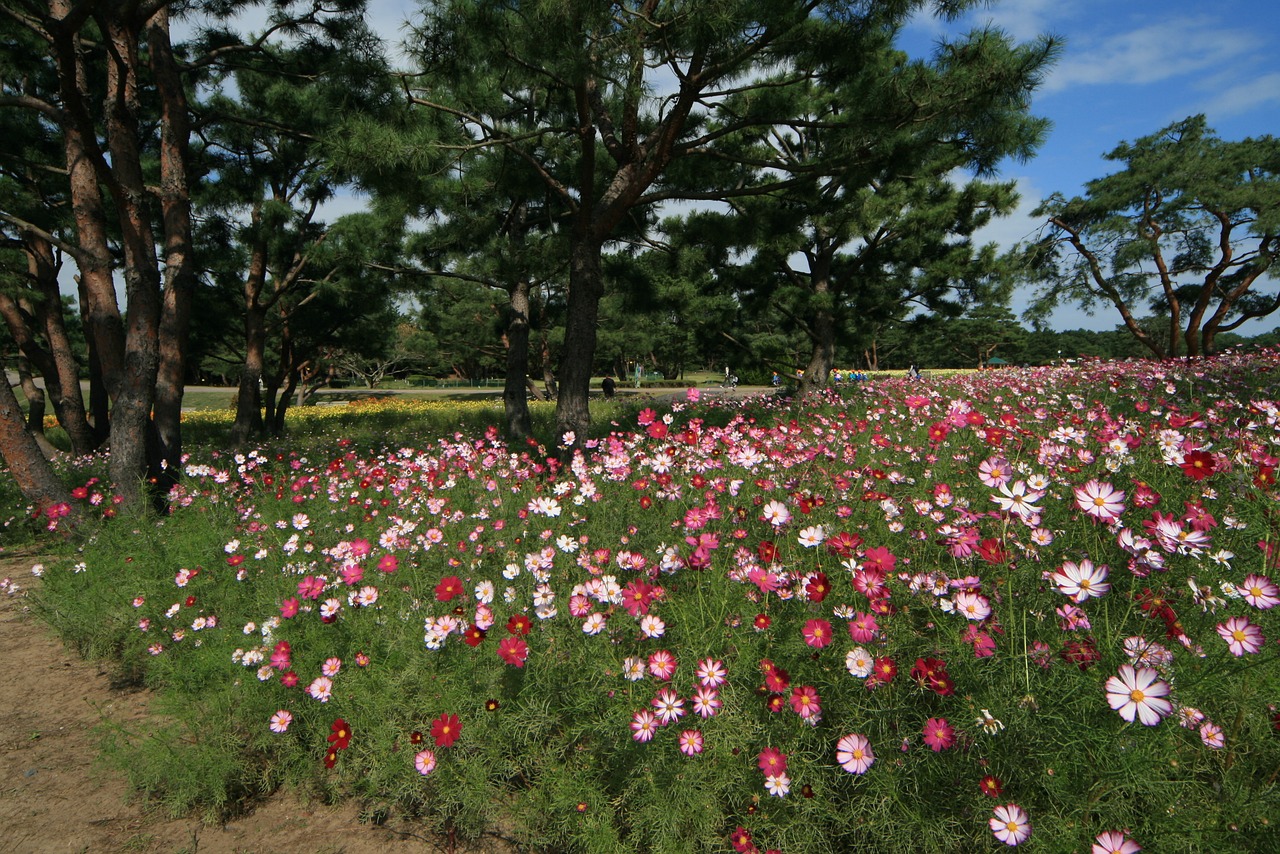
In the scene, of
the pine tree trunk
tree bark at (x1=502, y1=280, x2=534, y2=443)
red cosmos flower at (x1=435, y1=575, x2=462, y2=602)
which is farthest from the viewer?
tree bark at (x1=502, y1=280, x2=534, y2=443)

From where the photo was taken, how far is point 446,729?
1.66m

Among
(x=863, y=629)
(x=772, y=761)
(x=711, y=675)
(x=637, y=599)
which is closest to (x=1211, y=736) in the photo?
(x=863, y=629)

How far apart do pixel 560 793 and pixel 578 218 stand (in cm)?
521

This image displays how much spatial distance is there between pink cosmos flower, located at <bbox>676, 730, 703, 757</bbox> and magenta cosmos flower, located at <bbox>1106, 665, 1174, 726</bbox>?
889 mm

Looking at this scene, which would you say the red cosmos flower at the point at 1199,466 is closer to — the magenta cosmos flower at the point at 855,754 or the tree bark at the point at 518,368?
the magenta cosmos flower at the point at 855,754

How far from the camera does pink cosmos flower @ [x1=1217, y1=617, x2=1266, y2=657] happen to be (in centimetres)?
125

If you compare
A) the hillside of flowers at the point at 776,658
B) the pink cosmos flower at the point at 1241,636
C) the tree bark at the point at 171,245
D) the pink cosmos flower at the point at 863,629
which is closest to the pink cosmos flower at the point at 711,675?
the hillside of flowers at the point at 776,658

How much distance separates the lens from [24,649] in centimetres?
329

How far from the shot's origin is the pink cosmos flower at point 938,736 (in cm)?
137

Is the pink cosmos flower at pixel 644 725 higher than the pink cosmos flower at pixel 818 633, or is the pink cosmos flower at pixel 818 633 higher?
the pink cosmos flower at pixel 818 633

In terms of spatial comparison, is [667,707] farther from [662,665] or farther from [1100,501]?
[1100,501]

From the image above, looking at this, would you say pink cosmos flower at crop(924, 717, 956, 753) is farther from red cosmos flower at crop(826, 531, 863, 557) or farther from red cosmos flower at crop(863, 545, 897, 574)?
red cosmos flower at crop(826, 531, 863, 557)

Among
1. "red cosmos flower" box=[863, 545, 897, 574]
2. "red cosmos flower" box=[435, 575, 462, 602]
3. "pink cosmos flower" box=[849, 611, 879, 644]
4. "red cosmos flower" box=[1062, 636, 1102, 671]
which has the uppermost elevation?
"red cosmos flower" box=[863, 545, 897, 574]

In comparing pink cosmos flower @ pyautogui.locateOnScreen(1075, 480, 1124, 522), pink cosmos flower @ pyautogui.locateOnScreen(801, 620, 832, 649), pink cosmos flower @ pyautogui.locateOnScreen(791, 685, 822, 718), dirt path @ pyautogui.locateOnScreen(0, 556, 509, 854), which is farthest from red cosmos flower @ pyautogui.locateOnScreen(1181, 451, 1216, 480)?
dirt path @ pyautogui.locateOnScreen(0, 556, 509, 854)
